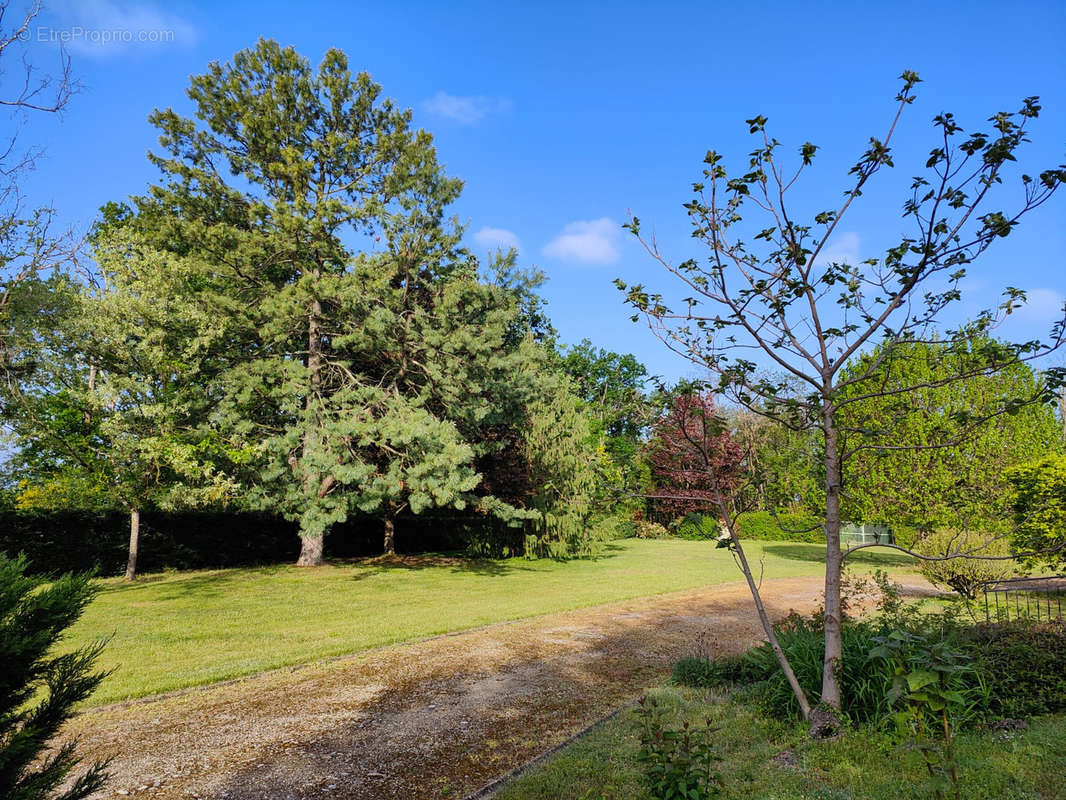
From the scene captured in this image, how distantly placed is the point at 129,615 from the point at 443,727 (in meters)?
7.46

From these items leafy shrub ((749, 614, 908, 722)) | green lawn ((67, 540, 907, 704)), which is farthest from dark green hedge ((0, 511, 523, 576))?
leafy shrub ((749, 614, 908, 722))

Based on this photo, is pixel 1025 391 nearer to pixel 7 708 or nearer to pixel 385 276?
pixel 385 276

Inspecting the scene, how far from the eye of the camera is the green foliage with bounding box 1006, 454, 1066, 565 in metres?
10.2

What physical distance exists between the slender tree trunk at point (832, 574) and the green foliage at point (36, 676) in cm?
396

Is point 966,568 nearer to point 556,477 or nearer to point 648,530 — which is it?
point 556,477

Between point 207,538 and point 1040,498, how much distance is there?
18832 millimetres

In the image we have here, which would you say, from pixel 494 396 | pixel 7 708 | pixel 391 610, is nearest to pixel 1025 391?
pixel 494 396

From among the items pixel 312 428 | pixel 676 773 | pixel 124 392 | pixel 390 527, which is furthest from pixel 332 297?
pixel 676 773

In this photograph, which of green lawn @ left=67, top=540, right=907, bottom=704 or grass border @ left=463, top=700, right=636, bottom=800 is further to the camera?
green lawn @ left=67, top=540, right=907, bottom=704

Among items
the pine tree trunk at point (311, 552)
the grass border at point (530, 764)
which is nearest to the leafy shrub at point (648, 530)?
the pine tree trunk at point (311, 552)

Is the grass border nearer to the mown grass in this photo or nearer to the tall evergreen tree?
the mown grass

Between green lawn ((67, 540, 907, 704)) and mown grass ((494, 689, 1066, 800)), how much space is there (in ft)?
9.32

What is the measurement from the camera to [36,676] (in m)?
1.83

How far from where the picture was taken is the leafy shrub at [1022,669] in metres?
4.14
